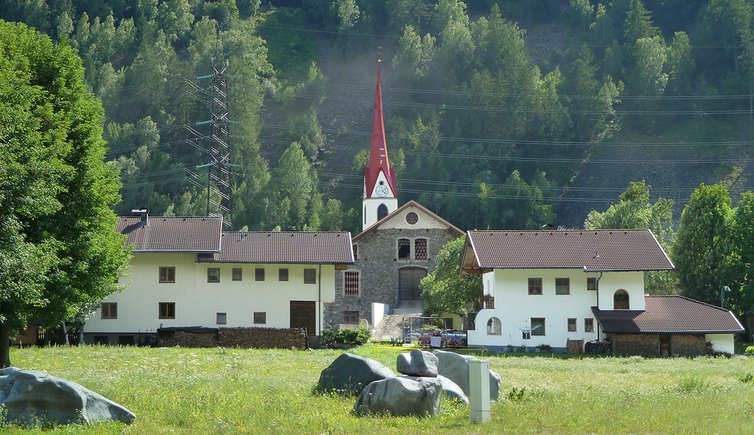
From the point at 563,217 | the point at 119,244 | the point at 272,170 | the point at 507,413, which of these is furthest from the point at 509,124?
the point at 507,413

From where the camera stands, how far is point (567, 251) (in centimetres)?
6003

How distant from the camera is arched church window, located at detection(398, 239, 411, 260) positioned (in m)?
82.7

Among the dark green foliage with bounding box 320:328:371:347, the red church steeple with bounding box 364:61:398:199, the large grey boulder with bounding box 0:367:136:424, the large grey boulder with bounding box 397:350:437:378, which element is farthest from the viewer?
the red church steeple with bounding box 364:61:398:199

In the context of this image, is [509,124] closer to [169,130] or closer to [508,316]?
[169,130]

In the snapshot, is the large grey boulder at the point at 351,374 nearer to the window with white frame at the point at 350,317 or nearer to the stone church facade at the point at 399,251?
the window with white frame at the point at 350,317

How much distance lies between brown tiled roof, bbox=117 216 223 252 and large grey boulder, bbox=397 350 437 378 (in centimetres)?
3163

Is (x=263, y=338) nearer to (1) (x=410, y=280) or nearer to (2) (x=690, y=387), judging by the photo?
(2) (x=690, y=387)

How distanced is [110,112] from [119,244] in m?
89.5

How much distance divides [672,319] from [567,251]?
21.4 feet

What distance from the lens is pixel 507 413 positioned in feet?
83.0

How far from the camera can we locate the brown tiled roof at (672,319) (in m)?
55.3

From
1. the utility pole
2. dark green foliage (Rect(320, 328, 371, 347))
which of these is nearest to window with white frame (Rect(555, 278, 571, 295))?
dark green foliage (Rect(320, 328, 371, 347))

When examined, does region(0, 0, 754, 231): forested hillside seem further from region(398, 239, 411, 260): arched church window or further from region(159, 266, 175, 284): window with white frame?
region(159, 266, 175, 284): window with white frame

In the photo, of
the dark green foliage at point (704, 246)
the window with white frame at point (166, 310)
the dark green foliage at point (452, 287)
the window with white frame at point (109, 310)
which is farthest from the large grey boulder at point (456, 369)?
the dark green foliage at point (704, 246)
